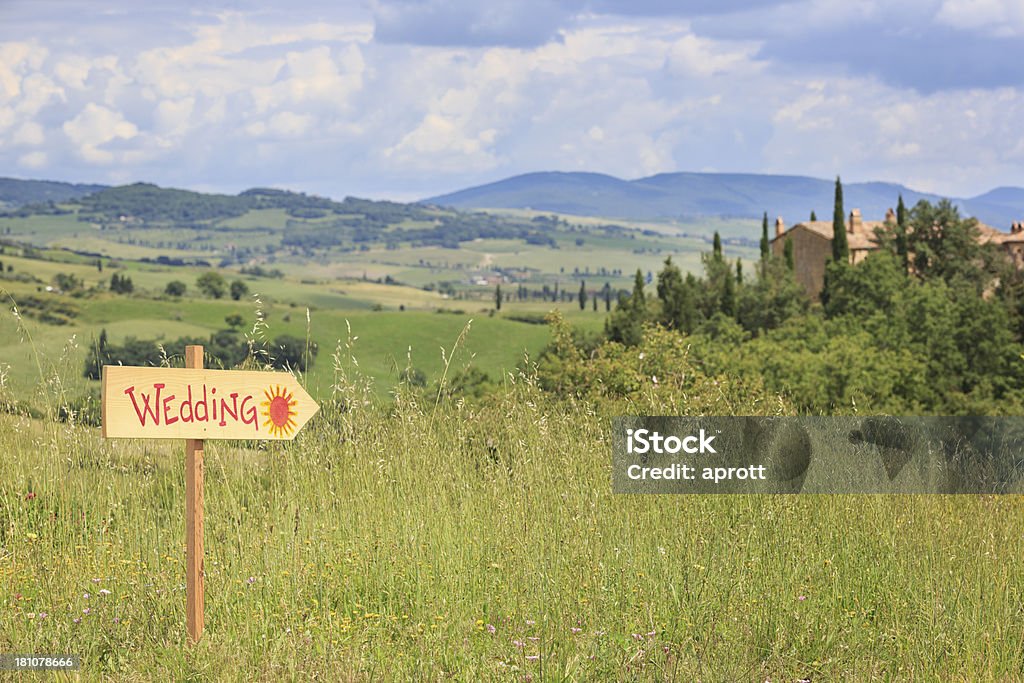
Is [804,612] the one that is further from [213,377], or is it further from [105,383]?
[105,383]

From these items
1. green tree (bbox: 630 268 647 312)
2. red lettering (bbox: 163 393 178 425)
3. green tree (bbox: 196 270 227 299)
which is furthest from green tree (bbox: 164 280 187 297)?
red lettering (bbox: 163 393 178 425)

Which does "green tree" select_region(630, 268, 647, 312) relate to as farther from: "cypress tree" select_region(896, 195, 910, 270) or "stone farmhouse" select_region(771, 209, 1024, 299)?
"cypress tree" select_region(896, 195, 910, 270)

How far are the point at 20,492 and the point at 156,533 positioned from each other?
82 centimetres

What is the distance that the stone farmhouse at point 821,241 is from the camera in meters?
77.9

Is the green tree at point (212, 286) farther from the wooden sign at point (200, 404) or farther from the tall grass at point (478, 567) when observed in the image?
the wooden sign at point (200, 404)

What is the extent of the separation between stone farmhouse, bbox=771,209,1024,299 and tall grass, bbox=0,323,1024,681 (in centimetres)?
7268

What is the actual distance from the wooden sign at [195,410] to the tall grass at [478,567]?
0.52 meters

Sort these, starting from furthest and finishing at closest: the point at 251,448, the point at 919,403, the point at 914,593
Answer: the point at 919,403 → the point at 251,448 → the point at 914,593

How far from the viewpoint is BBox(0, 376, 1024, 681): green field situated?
16.2 ft

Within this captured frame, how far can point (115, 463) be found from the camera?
6738mm

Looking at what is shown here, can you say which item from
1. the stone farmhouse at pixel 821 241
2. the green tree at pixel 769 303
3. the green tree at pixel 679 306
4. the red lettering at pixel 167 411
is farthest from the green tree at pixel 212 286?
the red lettering at pixel 167 411

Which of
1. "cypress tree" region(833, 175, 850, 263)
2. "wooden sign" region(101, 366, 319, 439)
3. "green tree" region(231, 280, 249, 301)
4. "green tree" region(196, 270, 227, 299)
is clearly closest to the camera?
"wooden sign" region(101, 366, 319, 439)

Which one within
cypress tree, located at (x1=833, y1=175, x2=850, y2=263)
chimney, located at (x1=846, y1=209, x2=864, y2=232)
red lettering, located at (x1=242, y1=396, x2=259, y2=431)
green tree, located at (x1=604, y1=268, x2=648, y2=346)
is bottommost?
green tree, located at (x1=604, y1=268, x2=648, y2=346)

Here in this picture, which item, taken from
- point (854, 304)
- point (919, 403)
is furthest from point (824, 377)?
point (854, 304)
